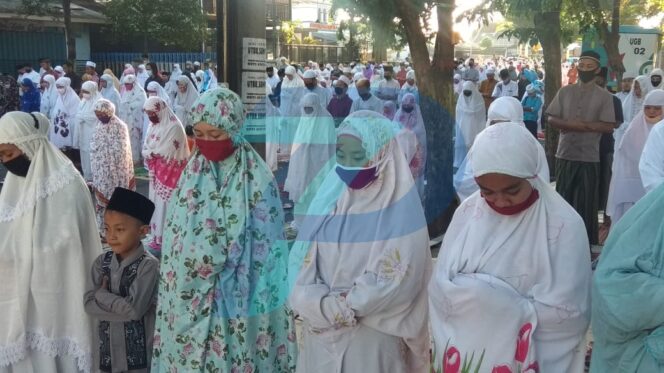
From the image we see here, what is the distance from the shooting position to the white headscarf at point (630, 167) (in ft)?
20.7

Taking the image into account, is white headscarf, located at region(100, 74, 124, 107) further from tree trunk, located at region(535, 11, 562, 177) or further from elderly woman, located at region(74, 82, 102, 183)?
tree trunk, located at region(535, 11, 562, 177)

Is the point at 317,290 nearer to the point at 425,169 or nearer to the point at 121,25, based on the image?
the point at 425,169

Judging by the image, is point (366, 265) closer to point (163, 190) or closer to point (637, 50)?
point (163, 190)

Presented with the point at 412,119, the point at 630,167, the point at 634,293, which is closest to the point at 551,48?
→ the point at 412,119

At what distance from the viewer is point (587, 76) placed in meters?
5.88

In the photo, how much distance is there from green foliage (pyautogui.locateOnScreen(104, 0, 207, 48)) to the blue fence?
80 cm

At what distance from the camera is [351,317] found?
2.88 meters

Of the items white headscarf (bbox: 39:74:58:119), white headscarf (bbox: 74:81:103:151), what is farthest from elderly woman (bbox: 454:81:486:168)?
white headscarf (bbox: 39:74:58:119)

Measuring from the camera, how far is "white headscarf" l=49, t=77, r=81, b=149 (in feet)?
39.2

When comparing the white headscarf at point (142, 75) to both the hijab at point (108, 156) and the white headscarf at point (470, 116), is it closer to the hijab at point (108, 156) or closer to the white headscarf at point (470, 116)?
the white headscarf at point (470, 116)

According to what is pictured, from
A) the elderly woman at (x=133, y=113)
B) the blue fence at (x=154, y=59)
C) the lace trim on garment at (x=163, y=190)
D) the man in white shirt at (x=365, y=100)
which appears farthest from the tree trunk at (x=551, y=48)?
the blue fence at (x=154, y=59)

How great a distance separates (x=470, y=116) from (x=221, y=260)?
9.96 m

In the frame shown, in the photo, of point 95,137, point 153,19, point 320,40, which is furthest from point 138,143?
point 320,40

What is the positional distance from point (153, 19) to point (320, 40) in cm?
1652
